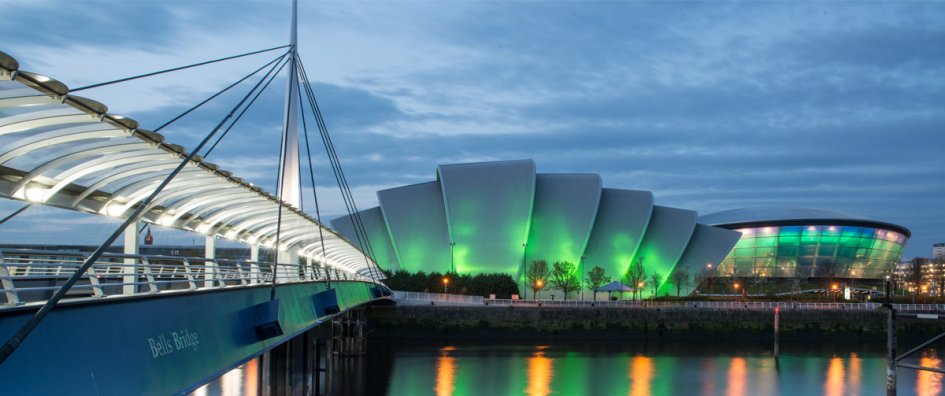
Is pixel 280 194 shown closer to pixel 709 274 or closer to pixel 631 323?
pixel 631 323

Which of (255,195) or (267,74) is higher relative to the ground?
(267,74)

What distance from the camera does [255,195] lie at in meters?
17.1

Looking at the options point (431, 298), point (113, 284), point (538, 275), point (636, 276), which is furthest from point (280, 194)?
point (636, 276)

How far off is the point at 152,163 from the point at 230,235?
9.04 m

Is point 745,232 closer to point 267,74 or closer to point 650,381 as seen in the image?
point 650,381

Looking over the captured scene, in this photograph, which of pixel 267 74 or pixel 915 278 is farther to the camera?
pixel 915 278

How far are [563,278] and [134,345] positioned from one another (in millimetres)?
70962

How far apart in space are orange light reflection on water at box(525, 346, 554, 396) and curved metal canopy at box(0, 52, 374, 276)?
17.3 m

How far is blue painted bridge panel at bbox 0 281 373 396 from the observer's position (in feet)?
26.6

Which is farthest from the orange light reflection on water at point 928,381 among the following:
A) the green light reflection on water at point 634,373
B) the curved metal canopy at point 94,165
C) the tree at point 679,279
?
the tree at point 679,279

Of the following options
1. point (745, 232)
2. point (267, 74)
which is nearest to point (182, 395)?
point (267, 74)

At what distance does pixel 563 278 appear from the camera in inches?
3137

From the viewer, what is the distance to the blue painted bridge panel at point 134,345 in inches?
319

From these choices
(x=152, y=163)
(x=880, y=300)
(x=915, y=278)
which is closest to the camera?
(x=152, y=163)
